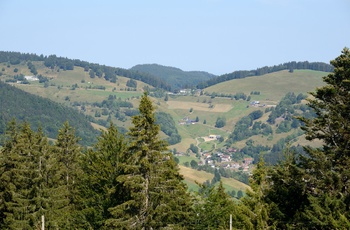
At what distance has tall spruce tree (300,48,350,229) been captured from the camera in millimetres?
34062

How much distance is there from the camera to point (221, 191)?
52.6m

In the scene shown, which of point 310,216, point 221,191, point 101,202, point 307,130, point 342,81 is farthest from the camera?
point 221,191

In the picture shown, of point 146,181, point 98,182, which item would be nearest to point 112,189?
point 146,181

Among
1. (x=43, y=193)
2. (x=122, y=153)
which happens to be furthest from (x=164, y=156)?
(x=43, y=193)

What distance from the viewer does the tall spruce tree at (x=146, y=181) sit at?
36.6 metres

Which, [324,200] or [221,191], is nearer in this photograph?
[324,200]

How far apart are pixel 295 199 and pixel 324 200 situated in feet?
17.7

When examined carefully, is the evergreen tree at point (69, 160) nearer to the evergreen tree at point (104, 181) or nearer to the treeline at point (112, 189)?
the treeline at point (112, 189)

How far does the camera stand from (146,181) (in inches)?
1452

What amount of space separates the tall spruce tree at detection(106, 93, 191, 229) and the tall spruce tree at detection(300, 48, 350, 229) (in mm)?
8959

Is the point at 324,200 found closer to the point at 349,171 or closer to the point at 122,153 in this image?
the point at 349,171

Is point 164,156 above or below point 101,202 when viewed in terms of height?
above

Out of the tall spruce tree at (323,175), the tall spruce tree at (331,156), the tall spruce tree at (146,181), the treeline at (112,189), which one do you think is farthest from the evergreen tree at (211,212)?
the tall spruce tree at (331,156)

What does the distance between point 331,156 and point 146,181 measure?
11.8m
